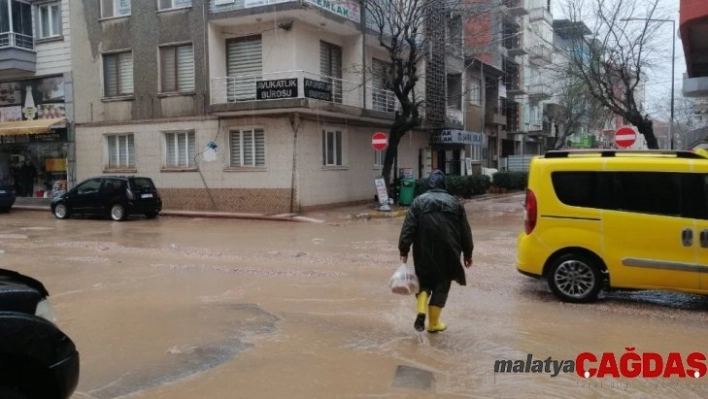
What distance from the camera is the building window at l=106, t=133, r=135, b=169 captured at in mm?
23578

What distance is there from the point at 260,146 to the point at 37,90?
1111cm

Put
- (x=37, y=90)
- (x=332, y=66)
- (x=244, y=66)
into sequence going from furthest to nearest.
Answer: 1. (x=37, y=90)
2. (x=332, y=66)
3. (x=244, y=66)

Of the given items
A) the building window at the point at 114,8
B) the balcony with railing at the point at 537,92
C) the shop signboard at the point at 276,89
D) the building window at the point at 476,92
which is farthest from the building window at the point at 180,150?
the balcony with railing at the point at 537,92

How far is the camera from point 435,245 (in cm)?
579

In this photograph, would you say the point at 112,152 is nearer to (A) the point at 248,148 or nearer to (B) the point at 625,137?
(A) the point at 248,148

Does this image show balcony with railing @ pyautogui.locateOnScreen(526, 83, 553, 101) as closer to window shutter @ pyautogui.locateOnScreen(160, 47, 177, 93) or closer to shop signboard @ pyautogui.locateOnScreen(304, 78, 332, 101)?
shop signboard @ pyautogui.locateOnScreen(304, 78, 332, 101)

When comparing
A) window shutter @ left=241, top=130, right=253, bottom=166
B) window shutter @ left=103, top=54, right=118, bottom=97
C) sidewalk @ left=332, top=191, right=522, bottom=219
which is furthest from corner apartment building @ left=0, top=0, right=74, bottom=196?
sidewalk @ left=332, top=191, right=522, bottom=219

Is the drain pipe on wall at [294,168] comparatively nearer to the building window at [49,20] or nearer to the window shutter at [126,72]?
the window shutter at [126,72]

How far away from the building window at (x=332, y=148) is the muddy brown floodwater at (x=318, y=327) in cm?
1074

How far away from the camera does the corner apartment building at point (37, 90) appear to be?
24.5 meters

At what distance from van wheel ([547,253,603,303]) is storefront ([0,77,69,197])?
883 inches

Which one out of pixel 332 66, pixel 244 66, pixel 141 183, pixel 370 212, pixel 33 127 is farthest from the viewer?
pixel 33 127

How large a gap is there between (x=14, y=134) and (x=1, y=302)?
25.2 m

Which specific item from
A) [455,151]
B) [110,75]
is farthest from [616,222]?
[455,151]
